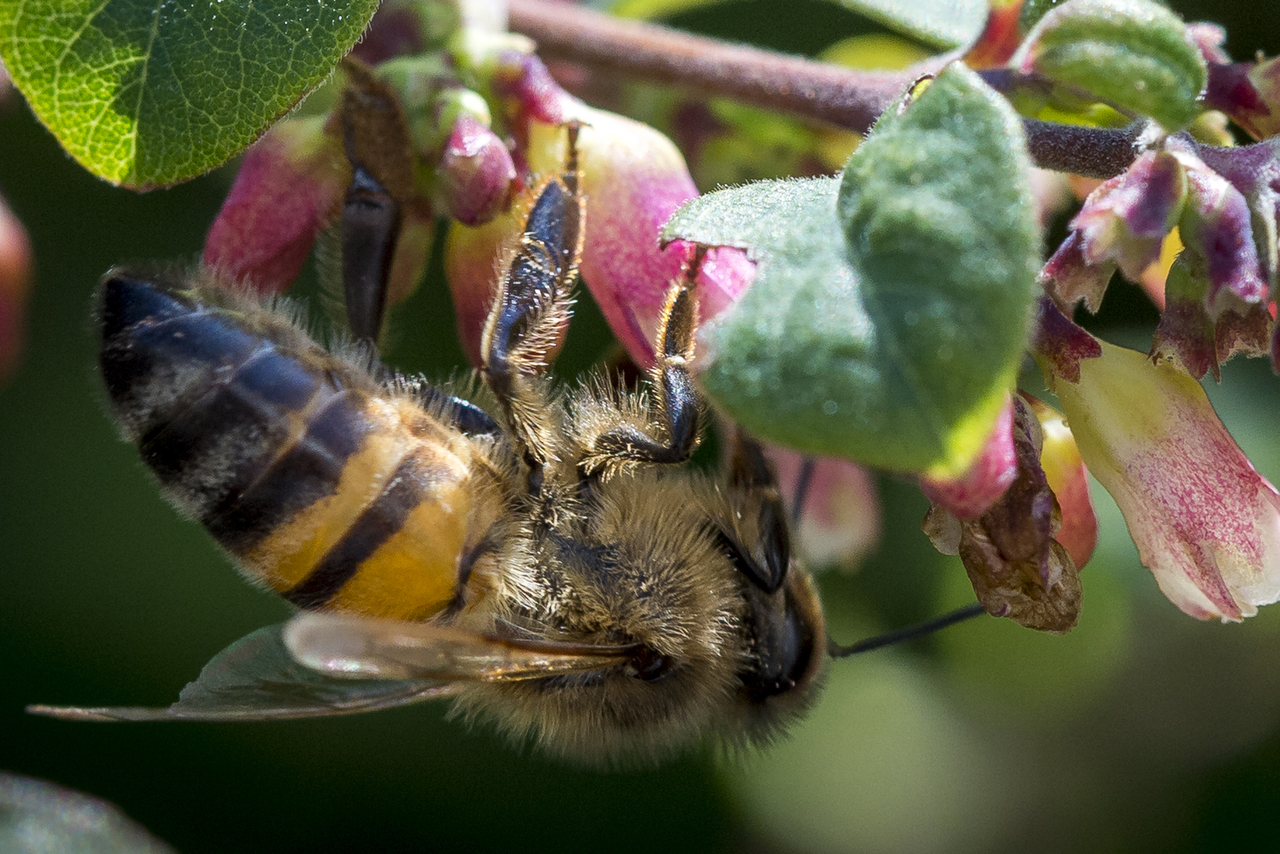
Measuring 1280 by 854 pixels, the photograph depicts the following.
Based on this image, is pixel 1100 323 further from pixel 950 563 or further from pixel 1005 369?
pixel 1005 369

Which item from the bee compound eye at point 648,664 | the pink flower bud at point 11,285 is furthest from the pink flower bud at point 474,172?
the pink flower bud at point 11,285

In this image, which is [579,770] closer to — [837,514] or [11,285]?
[837,514]

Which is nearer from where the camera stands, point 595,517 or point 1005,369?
point 1005,369

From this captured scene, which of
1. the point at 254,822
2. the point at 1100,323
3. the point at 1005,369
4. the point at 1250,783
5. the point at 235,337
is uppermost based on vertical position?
the point at 1005,369

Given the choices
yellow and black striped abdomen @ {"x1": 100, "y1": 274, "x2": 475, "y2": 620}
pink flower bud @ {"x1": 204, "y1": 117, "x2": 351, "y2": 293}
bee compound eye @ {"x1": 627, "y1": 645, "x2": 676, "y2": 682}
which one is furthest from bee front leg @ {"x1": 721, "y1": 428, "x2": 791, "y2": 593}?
pink flower bud @ {"x1": 204, "y1": 117, "x2": 351, "y2": 293}

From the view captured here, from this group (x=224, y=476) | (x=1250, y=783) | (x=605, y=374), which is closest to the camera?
(x=224, y=476)

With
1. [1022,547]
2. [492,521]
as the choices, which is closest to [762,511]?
[492,521]

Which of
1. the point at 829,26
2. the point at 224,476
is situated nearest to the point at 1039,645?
the point at 829,26
